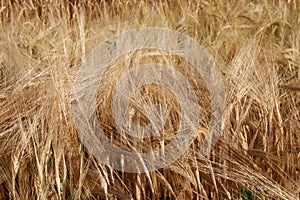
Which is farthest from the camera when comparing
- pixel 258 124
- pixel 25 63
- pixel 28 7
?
pixel 28 7

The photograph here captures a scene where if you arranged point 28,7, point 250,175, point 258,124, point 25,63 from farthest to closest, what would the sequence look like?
point 28,7 → point 25,63 → point 258,124 → point 250,175

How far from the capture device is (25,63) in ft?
3.82

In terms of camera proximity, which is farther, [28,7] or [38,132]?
[28,7]

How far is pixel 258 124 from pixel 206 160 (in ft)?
0.55

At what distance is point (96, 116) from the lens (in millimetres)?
977

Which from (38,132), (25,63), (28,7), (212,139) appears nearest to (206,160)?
(212,139)

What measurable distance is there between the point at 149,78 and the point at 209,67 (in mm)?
191

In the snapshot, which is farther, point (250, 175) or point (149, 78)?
point (149, 78)

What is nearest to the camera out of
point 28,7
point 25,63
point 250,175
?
point 250,175

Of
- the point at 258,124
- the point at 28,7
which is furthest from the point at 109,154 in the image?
the point at 28,7

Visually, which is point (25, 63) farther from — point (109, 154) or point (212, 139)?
point (212, 139)

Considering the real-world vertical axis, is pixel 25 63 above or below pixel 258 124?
above

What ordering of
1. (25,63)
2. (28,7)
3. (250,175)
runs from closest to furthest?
(250,175) → (25,63) → (28,7)

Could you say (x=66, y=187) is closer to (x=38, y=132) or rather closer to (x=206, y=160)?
(x=38, y=132)
